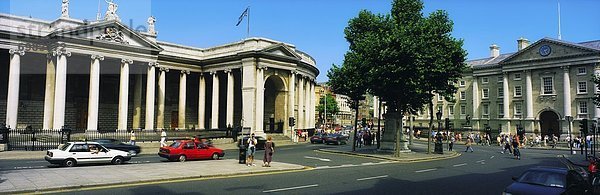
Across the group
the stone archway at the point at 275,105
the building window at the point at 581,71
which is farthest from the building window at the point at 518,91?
the stone archway at the point at 275,105

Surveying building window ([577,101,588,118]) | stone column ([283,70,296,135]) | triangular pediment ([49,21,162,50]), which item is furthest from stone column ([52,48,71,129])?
building window ([577,101,588,118])

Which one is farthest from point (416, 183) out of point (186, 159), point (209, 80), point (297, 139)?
point (209, 80)

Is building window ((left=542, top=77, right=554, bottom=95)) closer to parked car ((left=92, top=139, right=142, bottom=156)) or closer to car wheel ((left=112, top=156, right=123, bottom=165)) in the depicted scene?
parked car ((left=92, top=139, right=142, bottom=156))

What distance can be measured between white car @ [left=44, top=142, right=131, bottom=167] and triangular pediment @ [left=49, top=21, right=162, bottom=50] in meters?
20.8

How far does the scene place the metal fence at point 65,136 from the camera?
31380 mm

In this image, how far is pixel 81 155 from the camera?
71.3 ft

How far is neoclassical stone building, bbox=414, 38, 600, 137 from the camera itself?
62250 mm

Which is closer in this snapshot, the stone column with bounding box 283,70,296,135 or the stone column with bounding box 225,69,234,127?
the stone column with bounding box 225,69,234,127

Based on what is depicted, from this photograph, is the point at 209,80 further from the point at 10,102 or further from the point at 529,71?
the point at 529,71

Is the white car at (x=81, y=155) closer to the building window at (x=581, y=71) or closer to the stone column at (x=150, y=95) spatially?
the stone column at (x=150, y=95)

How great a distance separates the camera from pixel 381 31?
30.5 meters

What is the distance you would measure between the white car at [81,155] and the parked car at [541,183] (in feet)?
62.1

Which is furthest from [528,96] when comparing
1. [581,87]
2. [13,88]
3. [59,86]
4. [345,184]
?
[13,88]

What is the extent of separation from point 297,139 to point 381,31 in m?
23.4
